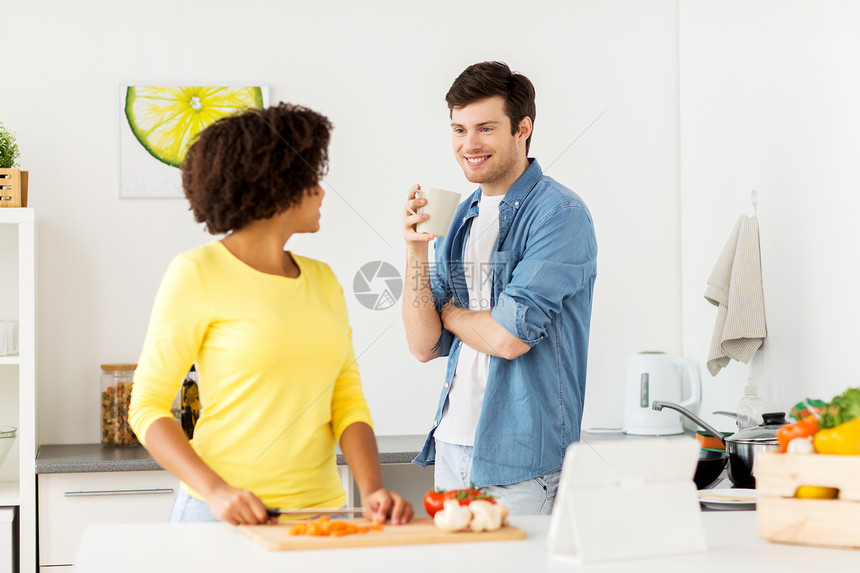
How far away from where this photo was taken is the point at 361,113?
2746mm

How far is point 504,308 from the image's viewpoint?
1568mm

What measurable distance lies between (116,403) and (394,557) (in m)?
1.75

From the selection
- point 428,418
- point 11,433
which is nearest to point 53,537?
point 11,433

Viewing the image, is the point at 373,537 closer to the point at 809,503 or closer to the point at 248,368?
the point at 248,368

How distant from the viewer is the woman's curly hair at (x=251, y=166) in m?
1.21

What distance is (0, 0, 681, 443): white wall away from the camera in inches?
104

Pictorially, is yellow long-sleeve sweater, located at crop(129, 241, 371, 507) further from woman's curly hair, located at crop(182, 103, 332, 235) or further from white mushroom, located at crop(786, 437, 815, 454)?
white mushroom, located at crop(786, 437, 815, 454)

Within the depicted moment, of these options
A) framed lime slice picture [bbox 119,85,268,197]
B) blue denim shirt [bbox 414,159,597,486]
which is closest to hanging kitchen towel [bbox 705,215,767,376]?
blue denim shirt [bbox 414,159,597,486]

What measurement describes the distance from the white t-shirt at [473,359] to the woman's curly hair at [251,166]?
555mm

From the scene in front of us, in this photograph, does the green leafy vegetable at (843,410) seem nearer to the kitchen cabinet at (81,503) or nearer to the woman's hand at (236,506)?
the woman's hand at (236,506)

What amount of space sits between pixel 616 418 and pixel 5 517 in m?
1.81

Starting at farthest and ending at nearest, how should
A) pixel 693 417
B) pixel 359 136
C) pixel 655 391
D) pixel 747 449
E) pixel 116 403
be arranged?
pixel 359 136, pixel 655 391, pixel 116 403, pixel 693 417, pixel 747 449

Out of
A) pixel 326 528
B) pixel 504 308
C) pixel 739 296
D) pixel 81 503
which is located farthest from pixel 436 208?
pixel 81 503

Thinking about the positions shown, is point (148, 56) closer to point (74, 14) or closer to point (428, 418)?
point (74, 14)
